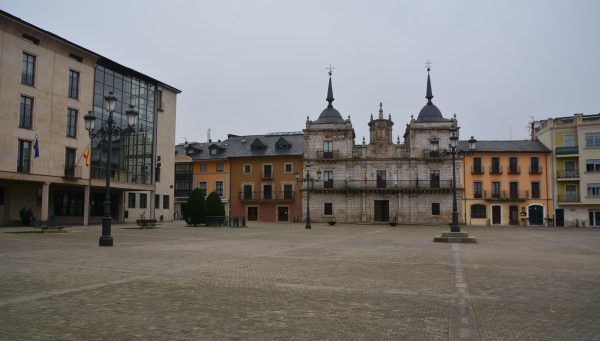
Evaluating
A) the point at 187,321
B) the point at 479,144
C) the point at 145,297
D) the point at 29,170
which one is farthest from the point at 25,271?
the point at 479,144

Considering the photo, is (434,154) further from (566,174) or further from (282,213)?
(282,213)

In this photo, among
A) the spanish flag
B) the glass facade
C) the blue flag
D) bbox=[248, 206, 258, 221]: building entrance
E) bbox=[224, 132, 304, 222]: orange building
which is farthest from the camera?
bbox=[248, 206, 258, 221]: building entrance

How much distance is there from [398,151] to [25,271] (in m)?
50.6

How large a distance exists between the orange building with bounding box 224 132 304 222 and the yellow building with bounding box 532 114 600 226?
30.2m

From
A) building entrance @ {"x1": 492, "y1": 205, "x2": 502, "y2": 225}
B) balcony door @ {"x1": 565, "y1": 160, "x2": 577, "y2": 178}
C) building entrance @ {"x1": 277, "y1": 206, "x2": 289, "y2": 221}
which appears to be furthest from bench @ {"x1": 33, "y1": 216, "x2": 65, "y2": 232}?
balcony door @ {"x1": 565, "y1": 160, "x2": 577, "y2": 178}

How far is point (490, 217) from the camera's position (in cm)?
5334

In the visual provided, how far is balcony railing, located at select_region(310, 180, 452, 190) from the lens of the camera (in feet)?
182

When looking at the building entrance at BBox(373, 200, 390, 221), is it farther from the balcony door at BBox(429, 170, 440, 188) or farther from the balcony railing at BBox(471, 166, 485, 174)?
the balcony railing at BBox(471, 166, 485, 174)

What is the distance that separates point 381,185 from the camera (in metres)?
56.7

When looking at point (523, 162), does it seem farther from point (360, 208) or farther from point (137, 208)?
point (137, 208)

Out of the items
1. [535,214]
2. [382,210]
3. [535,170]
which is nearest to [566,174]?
[535,170]

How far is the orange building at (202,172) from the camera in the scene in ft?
199

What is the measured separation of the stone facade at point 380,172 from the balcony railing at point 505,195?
405cm

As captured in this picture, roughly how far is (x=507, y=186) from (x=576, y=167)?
→ 773 cm
